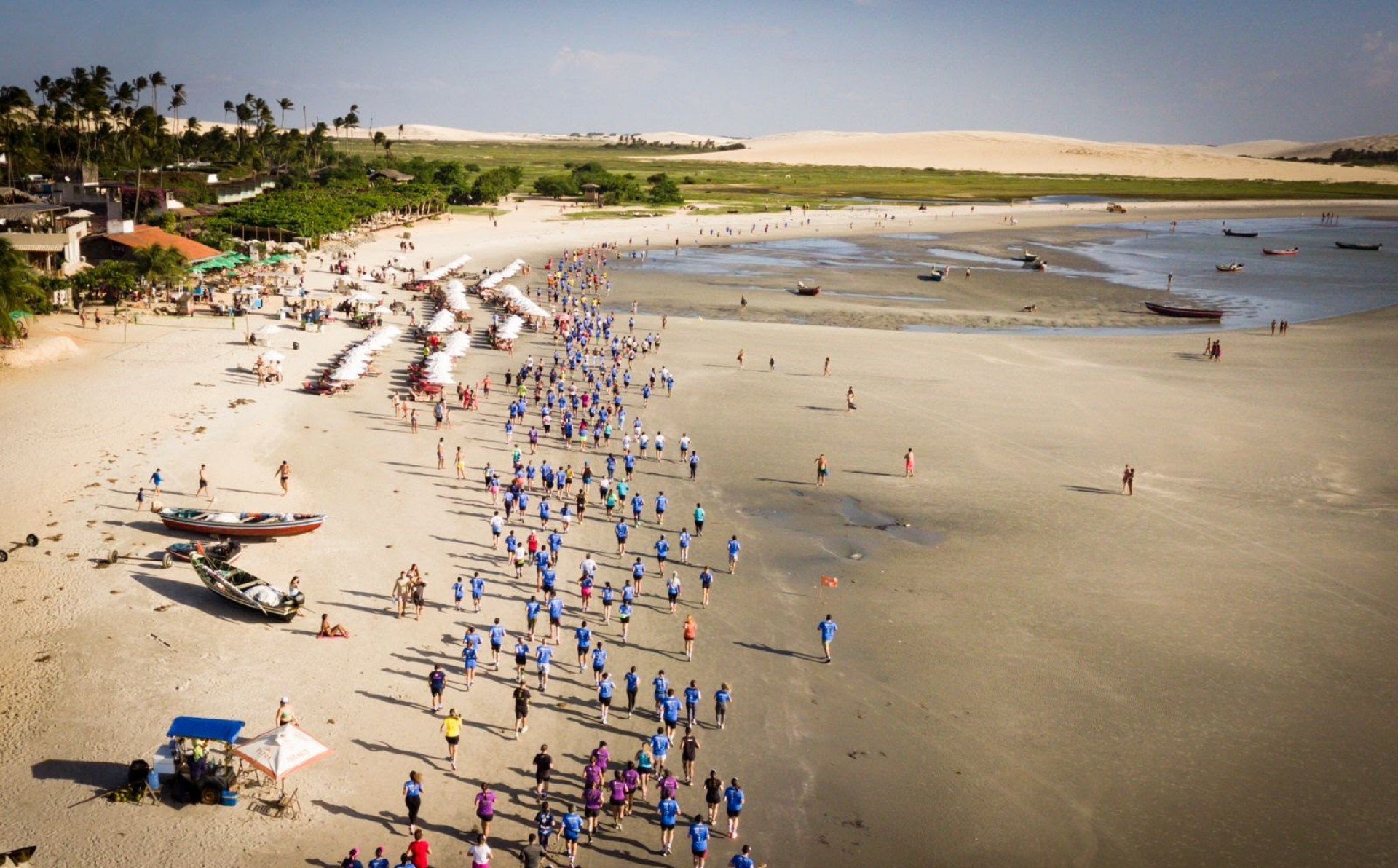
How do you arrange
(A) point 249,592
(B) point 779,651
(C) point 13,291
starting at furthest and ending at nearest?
(C) point 13,291, (B) point 779,651, (A) point 249,592

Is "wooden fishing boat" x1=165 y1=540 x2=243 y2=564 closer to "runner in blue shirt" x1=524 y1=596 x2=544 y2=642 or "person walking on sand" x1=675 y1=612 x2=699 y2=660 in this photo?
"runner in blue shirt" x1=524 y1=596 x2=544 y2=642

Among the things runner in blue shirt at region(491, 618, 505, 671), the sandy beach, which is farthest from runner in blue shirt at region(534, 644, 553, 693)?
runner in blue shirt at region(491, 618, 505, 671)

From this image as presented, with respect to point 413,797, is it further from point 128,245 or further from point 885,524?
point 128,245

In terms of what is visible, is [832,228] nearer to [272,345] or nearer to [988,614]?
[272,345]

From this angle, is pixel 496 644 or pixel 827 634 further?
pixel 827 634

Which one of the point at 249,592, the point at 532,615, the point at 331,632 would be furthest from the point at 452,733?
the point at 249,592

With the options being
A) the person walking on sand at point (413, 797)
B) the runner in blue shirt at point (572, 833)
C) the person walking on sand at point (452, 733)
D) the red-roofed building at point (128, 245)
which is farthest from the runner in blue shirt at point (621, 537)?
the red-roofed building at point (128, 245)

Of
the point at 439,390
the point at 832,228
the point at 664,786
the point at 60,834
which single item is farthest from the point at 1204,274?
the point at 60,834
